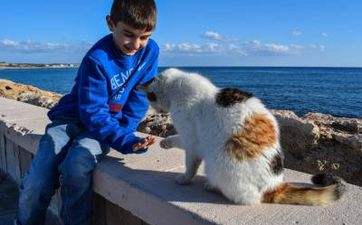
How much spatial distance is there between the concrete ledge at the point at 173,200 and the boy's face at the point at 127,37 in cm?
80

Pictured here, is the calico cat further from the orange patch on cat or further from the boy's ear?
the boy's ear

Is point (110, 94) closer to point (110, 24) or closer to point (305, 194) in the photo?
point (110, 24)

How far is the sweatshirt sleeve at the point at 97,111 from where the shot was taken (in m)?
2.89

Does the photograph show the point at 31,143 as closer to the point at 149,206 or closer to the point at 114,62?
the point at 114,62

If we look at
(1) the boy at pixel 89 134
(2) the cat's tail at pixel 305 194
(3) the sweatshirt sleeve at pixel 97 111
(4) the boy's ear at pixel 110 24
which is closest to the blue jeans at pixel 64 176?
(1) the boy at pixel 89 134

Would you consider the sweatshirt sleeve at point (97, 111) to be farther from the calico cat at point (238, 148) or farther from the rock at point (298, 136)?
the rock at point (298, 136)

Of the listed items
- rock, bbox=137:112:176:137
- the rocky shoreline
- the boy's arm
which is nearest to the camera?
the boy's arm

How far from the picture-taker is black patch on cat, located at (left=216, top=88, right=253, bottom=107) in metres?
2.28

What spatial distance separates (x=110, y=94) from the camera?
3.15 meters

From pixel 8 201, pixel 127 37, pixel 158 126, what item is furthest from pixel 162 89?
pixel 158 126

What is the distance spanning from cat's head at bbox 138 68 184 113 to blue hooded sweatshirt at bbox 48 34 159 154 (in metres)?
0.36

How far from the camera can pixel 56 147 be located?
293 cm

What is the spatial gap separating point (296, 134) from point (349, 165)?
70 cm

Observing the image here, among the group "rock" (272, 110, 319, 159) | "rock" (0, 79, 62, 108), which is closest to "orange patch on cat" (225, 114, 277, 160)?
"rock" (272, 110, 319, 159)
